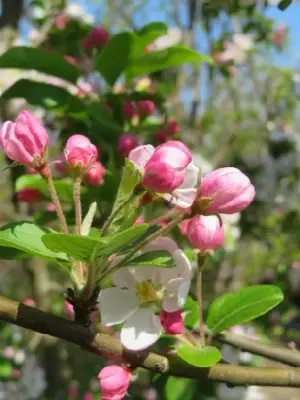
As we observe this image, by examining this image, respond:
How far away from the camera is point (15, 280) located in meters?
5.59

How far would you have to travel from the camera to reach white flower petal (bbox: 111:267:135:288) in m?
0.91

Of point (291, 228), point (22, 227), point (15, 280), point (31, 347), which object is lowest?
point (15, 280)

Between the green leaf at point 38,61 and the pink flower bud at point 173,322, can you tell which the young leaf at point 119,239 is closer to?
the pink flower bud at point 173,322

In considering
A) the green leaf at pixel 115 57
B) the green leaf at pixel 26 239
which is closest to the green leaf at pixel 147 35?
the green leaf at pixel 115 57

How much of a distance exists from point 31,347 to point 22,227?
5.56ft

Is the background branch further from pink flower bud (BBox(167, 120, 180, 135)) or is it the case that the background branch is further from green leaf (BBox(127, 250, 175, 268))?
pink flower bud (BBox(167, 120, 180, 135))

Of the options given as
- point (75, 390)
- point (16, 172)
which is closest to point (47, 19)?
point (16, 172)

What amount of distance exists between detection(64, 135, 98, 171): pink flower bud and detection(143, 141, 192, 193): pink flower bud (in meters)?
0.10

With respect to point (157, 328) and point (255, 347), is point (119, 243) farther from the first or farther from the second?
point (255, 347)

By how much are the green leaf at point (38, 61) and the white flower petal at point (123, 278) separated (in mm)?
572

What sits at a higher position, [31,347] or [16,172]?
[16,172]

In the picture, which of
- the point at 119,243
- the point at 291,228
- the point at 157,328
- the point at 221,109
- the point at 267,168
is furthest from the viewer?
the point at 221,109

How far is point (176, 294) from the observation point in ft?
2.97

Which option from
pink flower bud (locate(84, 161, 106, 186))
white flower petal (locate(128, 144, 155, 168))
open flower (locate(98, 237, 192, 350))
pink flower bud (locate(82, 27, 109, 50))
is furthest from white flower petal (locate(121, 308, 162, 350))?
pink flower bud (locate(82, 27, 109, 50))
